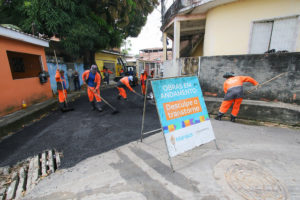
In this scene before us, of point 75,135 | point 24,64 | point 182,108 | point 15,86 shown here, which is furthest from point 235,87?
point 24,64

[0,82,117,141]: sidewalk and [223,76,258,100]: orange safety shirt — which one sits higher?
[223,76,258,100]: orange safety shirt

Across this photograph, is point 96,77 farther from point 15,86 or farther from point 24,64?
point 24,64

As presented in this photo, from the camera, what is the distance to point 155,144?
3.12 meters

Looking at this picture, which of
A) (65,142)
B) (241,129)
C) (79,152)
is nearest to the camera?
(79,152)

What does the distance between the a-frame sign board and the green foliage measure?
25.8 feet

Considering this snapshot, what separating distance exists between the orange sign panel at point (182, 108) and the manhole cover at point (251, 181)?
40.6 inches

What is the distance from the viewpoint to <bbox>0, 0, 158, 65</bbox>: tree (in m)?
7.25

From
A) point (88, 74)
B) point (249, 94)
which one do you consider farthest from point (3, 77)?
point (249, 94)

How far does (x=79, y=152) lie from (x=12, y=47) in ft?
17.5

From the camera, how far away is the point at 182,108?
95.9 inches

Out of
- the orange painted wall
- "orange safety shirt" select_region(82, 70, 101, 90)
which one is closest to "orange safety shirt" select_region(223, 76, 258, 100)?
"orange safety shirt" select_region(82, 70, 101, 90)

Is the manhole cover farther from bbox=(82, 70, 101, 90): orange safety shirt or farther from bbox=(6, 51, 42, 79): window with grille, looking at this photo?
bbox=(6, 51, 42, 79): window with grille

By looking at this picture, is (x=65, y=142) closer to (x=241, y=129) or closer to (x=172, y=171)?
(x=172, y=171)

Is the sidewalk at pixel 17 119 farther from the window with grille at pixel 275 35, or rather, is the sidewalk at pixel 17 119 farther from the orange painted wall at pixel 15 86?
the window with grille at pixel 275 35
